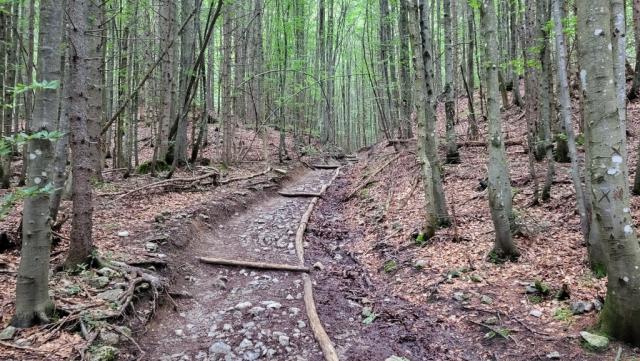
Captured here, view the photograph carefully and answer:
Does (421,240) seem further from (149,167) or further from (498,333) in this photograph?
(149,167)

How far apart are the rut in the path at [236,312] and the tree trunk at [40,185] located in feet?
3.82

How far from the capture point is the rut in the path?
178 inches

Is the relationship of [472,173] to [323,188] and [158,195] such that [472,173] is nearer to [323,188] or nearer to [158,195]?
[323,188]

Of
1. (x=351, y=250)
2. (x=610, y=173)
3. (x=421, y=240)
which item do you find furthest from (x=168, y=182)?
(x=610, y=173)

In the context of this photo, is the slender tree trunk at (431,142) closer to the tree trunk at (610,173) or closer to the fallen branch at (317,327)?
the fallen branch at (317,327)

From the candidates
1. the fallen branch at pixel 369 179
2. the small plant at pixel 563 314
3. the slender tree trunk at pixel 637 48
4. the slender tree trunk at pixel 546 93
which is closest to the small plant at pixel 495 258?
the small plant at pixel 563 314

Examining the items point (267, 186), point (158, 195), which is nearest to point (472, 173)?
point (267, 186)

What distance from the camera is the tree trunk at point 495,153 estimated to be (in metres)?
6.00

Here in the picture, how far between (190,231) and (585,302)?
→ 6.22m

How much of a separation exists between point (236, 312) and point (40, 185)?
2721 millimetres

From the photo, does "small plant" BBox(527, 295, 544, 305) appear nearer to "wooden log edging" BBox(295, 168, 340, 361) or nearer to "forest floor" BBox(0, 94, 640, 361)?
"forest floor" BBox(0, 94, 640, 361)

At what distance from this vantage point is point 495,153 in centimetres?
611

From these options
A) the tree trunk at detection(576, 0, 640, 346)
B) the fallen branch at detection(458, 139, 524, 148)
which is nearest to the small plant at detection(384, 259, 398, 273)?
the tree trunk at detection(576, 0, 640, 346)

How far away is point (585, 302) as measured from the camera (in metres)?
4.57
